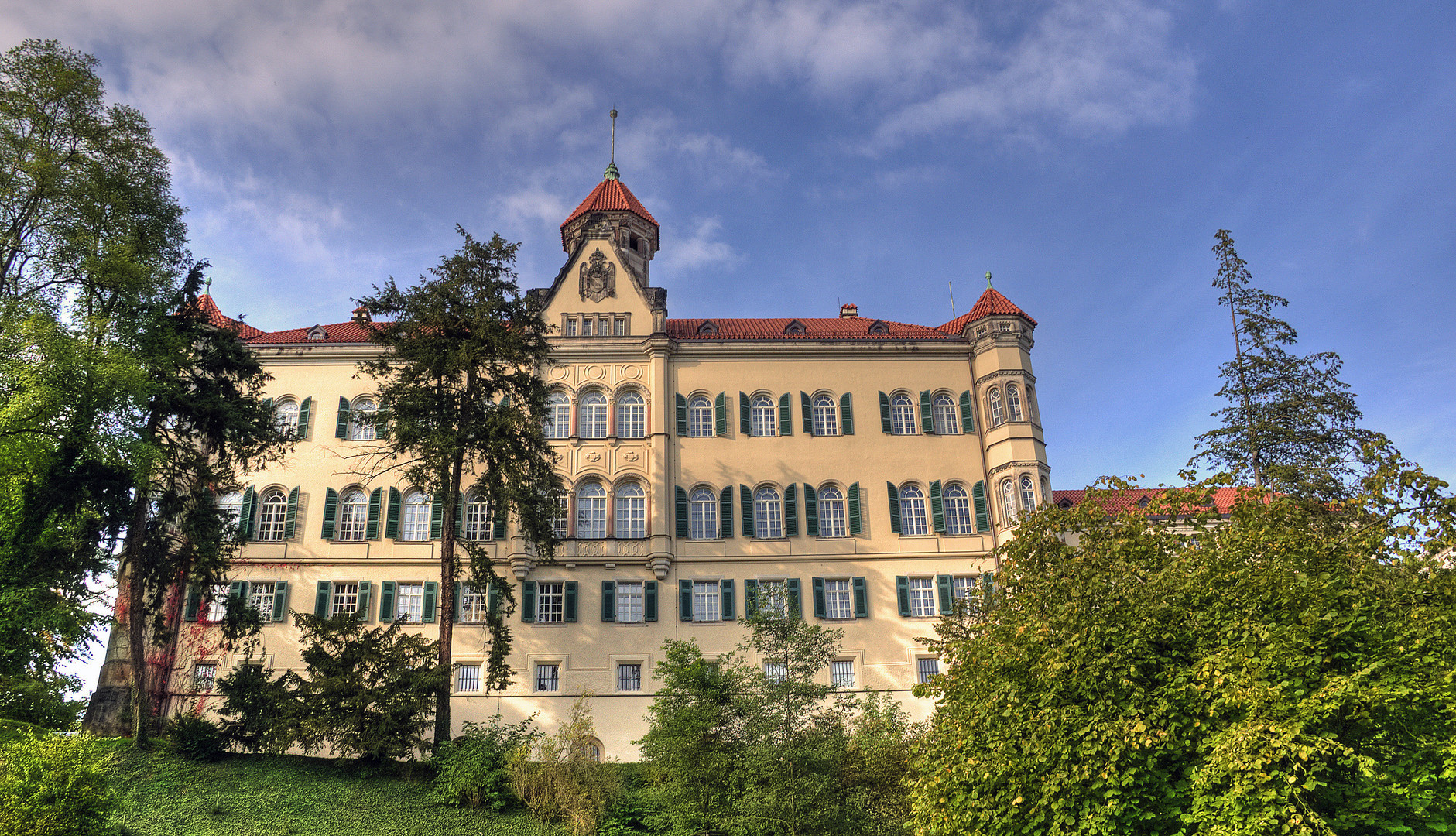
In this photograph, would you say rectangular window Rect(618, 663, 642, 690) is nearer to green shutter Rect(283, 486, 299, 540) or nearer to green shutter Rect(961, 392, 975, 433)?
green shutter Rect(283, 486, 299, 540)

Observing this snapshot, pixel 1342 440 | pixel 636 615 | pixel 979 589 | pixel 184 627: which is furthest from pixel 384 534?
pixel 1342 440

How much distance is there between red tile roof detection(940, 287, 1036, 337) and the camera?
41250mm

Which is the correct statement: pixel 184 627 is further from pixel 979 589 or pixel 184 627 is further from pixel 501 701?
pixel 979 589

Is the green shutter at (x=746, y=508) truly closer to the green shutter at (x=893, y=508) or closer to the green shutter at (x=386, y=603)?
the green shutter at (x=893, y=508)

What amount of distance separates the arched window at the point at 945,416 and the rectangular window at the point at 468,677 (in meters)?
19.7

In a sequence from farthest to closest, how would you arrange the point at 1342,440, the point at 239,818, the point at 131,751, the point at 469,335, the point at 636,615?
→ the point at 636,615 < the point at 1342,440 < the point at 469,335 < the point at 131,751 < the point at 239,818

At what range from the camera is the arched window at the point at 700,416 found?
3997 cm

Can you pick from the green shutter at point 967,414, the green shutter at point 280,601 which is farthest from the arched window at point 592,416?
the green shutter at point 967,414

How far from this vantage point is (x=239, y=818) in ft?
79.8

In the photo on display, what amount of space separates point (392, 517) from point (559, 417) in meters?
7.29

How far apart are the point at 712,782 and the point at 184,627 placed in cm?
2165

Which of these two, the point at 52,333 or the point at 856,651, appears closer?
the point at 52,333

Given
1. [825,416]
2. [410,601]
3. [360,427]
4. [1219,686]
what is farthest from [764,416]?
[1219,686]

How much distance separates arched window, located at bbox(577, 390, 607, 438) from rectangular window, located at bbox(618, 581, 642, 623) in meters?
6.01
